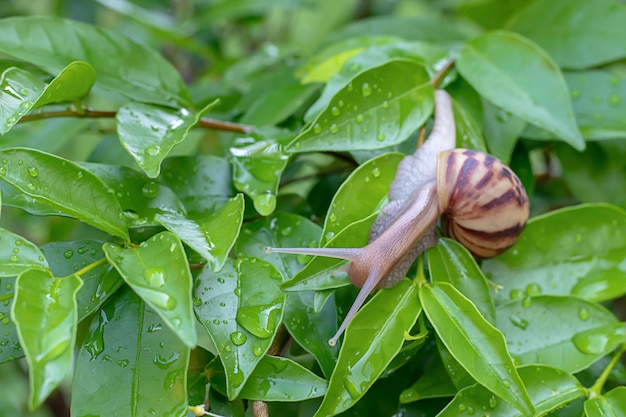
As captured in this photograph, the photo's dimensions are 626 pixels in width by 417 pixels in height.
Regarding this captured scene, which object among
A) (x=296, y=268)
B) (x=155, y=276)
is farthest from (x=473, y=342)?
(x=155, y=276)

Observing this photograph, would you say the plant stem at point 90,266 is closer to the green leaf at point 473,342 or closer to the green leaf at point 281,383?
the green leaf at point 281,383

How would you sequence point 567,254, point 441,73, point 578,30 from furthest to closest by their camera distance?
point 578,30 < point 441,73 < point 567,254

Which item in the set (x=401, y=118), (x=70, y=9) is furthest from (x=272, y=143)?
(x=70, y=9)

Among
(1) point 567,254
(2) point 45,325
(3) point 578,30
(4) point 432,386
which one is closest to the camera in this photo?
(2) point 45,325

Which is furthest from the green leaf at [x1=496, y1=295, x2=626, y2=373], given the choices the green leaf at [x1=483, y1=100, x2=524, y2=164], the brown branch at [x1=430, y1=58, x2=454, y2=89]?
the brown branch at [x1=430, y1=58, x2=454, y2=89]

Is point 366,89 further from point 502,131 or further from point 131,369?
point 131,369

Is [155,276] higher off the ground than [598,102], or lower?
higher

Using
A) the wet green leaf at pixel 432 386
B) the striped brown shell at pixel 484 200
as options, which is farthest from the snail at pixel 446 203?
the wet green leaf at pixel 432 386

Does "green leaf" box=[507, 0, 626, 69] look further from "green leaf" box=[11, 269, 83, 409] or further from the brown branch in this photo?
"green leaf" box=[11, 269, 83, 409]
